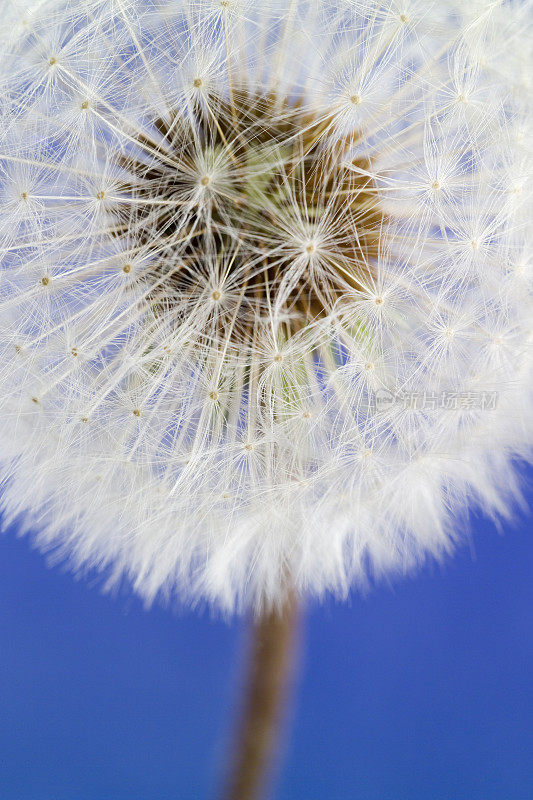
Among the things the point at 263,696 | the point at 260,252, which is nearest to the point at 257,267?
the point at 260,252

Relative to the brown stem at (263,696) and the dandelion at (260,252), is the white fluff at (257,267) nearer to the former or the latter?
the dandelion at (260,252)

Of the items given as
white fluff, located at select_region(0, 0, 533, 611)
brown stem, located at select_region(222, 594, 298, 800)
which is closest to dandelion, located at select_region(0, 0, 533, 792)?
white fluff, located at select_region(0, 0, 533, 611)

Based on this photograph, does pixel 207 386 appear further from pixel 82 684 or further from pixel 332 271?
pixel 82 684

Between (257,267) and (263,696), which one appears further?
(263,696)

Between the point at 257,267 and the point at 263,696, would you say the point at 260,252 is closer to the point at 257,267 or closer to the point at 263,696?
the point at 257,267

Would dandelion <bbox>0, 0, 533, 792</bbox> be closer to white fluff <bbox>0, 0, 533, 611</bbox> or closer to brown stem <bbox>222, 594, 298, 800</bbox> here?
white fluff <bbox>0, 0, 533, 611</bbox>

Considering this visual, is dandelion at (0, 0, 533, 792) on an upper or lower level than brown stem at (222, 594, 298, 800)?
upper

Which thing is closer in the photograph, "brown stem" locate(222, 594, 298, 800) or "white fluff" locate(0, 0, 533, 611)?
"white fluff" locate(0, 0, 533, 611)
